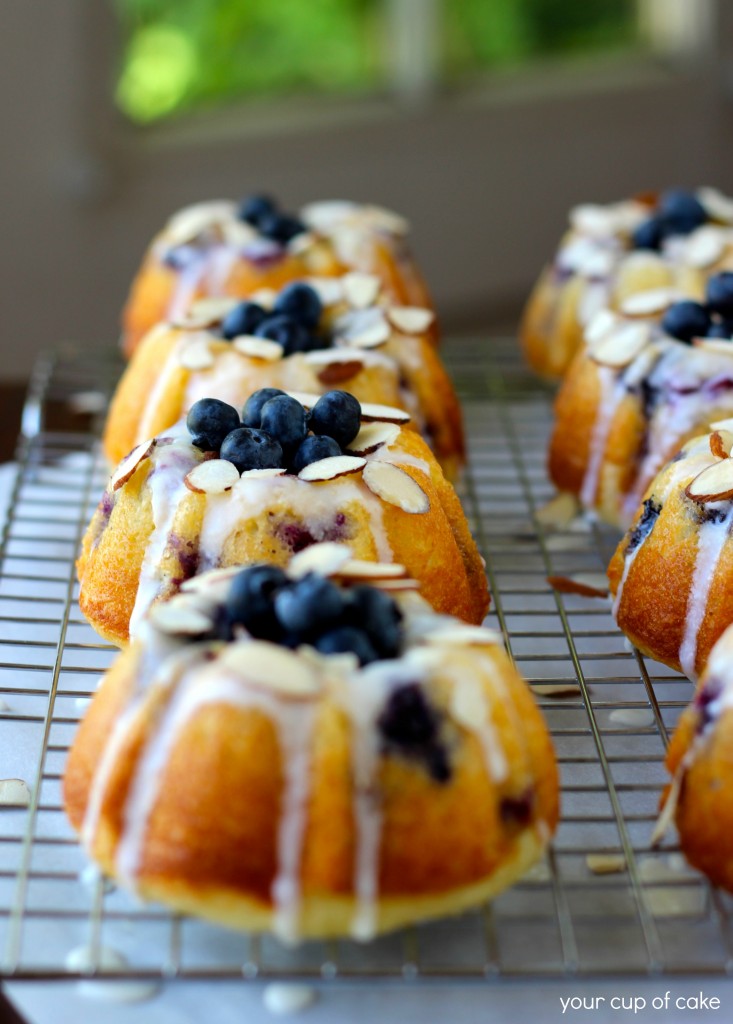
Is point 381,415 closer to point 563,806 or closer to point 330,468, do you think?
point 330,468

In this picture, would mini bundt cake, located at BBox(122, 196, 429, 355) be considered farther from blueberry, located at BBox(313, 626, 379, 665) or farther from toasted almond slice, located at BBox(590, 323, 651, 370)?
blueberry, located at BBox(313, 626, 379, 665)

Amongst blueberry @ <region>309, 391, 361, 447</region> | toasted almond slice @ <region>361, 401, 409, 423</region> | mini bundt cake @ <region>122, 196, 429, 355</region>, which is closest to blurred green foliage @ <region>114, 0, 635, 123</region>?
mini bundt cake @ <region>122, 196, 429, 355</region>

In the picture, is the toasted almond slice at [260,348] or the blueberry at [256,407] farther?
the toasted almond slice at [260,348]

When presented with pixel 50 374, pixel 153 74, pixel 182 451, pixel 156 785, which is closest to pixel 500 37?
pixel 153 74

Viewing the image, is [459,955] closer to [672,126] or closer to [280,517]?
[280,517]

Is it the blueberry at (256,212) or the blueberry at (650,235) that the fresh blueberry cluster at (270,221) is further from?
the blueberry at (650,235)

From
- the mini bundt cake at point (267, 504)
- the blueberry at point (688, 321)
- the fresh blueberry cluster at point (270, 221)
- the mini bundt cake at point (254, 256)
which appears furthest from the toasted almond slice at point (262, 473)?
the fresh blueberry cluster at point (270, 221)
